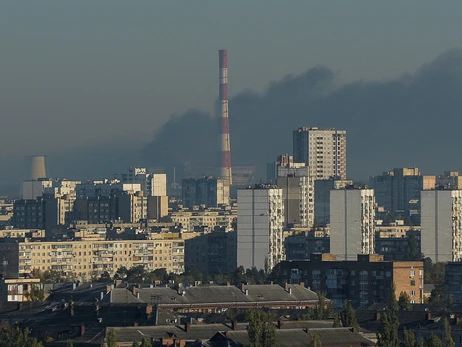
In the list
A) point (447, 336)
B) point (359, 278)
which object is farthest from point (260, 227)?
point (447, 336)

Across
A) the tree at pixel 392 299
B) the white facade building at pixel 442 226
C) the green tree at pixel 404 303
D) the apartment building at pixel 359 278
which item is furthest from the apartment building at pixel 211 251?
the green tree at pixel 404 303

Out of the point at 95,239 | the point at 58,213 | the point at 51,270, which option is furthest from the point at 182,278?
the point at 58,213

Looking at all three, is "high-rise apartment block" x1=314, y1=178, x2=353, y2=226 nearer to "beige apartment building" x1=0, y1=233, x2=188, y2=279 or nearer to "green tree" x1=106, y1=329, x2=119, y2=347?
"beige apartment building" x1=0, y1=233, x2=188, y2=279

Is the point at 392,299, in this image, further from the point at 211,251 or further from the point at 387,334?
the point at 211,251

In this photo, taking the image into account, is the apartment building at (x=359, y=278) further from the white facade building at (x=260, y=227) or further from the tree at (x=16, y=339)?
the tree at (x=16, y=339)

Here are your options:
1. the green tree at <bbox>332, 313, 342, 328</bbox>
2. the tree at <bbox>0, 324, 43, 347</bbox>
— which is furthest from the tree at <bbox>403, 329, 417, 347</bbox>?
the tree at <bbox>0, 324, 43, 347</bbox>

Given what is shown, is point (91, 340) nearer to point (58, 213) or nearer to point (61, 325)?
point (61, 325)
